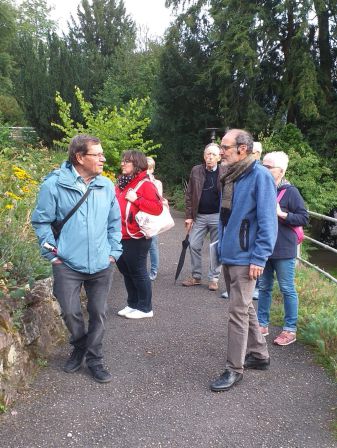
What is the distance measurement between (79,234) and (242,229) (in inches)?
46.0

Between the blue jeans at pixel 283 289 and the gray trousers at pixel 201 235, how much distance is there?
162 cm

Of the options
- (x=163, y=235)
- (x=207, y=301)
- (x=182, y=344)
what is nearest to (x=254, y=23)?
(x=163, y=235)

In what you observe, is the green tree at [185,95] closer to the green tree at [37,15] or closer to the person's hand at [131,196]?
the person's hand at [131,196]

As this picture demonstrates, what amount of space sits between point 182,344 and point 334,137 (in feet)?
44.9

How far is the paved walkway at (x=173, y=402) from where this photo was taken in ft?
9.92

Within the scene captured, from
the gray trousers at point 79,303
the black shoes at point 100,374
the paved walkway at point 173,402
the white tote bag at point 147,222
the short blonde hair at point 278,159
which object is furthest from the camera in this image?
the white tote bag at point 147,222

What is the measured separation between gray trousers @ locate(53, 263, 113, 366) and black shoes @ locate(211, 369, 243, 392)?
897mm

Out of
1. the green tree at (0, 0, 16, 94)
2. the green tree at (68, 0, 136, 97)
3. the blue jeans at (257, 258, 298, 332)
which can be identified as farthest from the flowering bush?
the green tree at (68, 0, 136, 97)

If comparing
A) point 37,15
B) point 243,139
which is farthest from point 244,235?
point 37,15

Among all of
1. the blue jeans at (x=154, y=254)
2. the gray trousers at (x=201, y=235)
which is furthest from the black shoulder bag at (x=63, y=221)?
the blue jeans at (x=154, y=254)

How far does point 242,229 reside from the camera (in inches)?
138

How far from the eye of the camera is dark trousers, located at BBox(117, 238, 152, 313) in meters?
4.84

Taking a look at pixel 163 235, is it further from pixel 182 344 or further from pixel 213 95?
pixel 213 95

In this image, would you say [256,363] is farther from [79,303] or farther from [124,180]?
[124,180]
